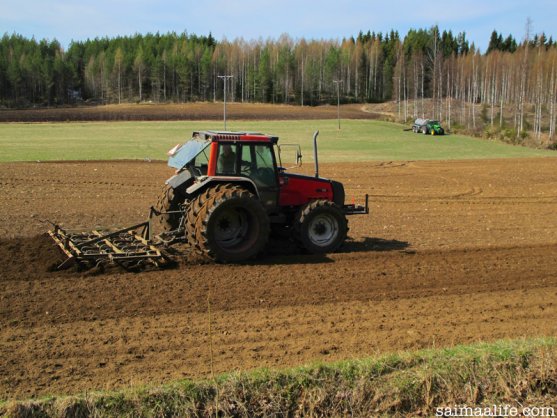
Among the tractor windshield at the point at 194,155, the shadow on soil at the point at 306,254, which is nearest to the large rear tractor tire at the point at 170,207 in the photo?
the tractor windshield at the point at 194,155

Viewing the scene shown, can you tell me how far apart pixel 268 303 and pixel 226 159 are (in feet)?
10.3

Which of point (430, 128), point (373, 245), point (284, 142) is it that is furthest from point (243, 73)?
point (373, 245)

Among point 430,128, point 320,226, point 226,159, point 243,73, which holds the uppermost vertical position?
point 243,73

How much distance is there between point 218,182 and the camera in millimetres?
11273

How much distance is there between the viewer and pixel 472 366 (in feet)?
20.5

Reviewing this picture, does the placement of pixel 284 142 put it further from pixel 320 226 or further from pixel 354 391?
pixel 354 391

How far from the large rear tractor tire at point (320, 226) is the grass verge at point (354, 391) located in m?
5.40

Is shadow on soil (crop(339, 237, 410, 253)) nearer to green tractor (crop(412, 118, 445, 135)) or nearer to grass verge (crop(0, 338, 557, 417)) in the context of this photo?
grass verge (crop(0, 338, 557, 417))

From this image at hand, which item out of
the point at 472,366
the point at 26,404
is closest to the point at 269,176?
the point at 472,366

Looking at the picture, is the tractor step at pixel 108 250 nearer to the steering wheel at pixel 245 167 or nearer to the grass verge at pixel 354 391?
the steering wheel at pixel 245 167

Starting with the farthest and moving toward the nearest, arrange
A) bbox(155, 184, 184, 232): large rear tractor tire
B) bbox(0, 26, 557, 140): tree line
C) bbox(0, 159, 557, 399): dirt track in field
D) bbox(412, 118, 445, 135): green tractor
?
bbox(0, 26, 557, 140): tree line
bbox(412, 118, 445, 135): green tractor
bbox(155, 184, 184, 232): large rear tractor tire
bbox(0, 159, 557, 399): dirt track in field

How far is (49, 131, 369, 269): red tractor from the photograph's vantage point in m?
10.7

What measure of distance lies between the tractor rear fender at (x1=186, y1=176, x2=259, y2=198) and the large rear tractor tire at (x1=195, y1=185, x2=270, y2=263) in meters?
0.16

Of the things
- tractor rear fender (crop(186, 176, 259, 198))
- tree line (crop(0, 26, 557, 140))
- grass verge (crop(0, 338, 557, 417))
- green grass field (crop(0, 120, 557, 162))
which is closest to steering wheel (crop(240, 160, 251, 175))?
tractor rear fender (crop(186, 176, 259, 198))
